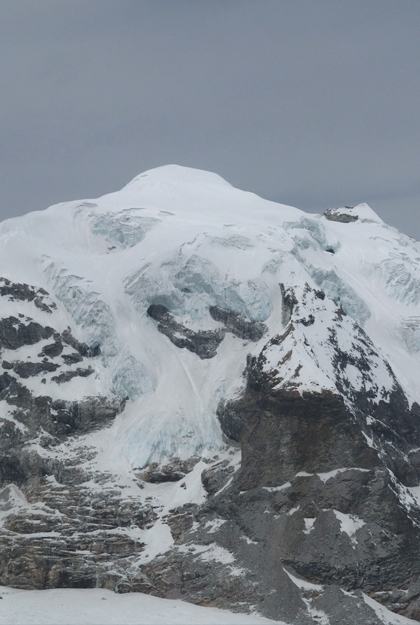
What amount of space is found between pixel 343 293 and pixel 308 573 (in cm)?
6339

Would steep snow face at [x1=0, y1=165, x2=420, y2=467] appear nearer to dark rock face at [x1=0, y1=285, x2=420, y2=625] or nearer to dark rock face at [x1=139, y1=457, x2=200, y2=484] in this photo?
dark rock face at [x1=139, y1=457, x2=200, y2=484]

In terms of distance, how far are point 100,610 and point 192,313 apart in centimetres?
5861

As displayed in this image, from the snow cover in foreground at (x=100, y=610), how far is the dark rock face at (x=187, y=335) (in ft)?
152

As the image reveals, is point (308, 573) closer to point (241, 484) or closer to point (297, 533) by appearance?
point (297, 533)

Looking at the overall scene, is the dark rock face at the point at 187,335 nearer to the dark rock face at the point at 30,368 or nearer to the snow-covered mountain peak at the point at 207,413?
the snow-covered mountain peak at the point at 207,413

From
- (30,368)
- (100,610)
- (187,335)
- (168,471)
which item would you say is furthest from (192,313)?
(100,610)

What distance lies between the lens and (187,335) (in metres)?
175

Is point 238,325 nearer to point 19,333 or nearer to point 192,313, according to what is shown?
point 192,313

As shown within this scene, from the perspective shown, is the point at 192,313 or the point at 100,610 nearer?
the point at 100,610

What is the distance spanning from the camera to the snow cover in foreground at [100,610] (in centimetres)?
12719

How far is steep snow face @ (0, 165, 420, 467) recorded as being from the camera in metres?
160

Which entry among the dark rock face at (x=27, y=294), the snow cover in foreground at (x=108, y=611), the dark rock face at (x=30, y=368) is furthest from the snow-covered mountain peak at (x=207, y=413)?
the snow cover in foreground at (x=108, y=611)

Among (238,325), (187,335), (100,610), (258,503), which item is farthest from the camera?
(187,335)

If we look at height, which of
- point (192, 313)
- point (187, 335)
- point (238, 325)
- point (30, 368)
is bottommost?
point (30, 368)
